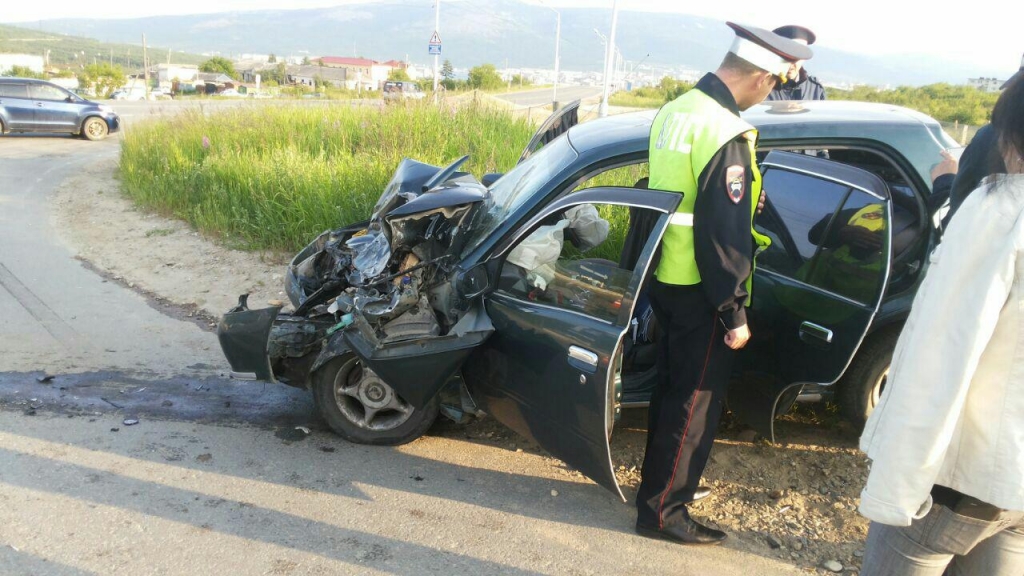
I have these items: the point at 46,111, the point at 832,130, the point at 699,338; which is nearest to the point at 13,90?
the point at 46,111

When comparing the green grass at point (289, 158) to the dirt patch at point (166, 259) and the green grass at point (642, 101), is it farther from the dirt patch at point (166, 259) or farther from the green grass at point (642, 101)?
the green grass at point (642, 101)

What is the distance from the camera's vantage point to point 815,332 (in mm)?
3312

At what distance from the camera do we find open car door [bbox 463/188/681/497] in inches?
119

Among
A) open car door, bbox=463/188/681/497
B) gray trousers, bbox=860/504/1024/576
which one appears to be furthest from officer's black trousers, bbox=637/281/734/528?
gray trousers, bbox=860/504/1024/576

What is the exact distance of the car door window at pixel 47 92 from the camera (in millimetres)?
18703

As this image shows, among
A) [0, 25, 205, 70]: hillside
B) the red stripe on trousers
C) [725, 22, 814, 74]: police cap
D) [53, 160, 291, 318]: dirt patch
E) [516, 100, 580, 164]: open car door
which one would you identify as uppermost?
[0, 25, 205, 70]: hillside

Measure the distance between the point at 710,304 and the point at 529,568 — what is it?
1318 millimetres

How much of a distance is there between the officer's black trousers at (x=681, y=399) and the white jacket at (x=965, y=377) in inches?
51.0

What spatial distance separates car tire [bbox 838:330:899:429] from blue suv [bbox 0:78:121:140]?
2069 cm

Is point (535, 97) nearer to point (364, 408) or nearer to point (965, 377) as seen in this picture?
point (364, 408)

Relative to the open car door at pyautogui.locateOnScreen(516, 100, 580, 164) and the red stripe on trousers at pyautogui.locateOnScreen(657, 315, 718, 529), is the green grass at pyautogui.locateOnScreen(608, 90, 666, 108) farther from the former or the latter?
the red stripe on trousers at pyautogui.locateOnScreen(657, 315, 718, 529)

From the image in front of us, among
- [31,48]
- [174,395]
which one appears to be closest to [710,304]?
[174,395]

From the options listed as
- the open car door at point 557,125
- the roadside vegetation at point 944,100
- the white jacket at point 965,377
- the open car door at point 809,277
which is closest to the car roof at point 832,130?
the open car door at point 809,277

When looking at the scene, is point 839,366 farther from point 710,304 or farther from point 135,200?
point 135,200
